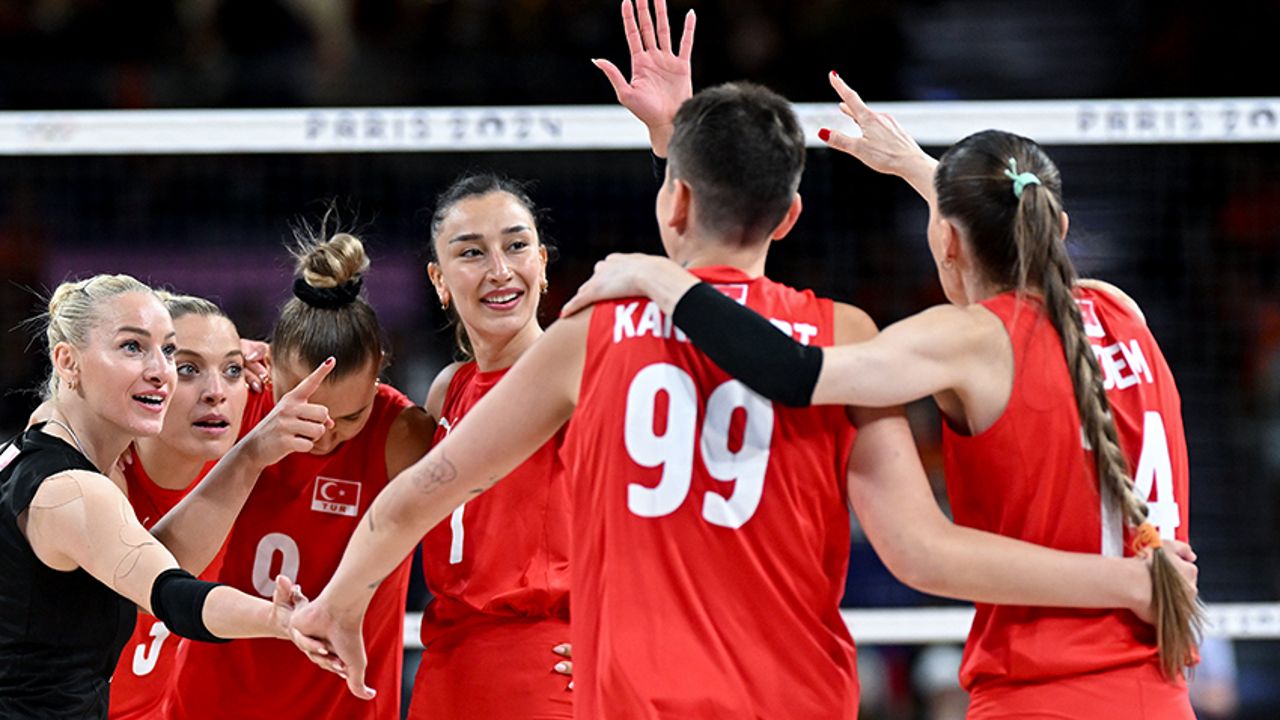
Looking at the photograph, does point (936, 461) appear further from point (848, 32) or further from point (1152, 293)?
point (848, 32)

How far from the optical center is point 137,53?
30.3ft

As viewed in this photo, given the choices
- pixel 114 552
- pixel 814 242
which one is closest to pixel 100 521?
pixel 114 552

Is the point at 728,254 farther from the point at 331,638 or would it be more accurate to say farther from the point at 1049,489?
the point at 331,638

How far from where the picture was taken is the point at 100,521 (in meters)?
3.45

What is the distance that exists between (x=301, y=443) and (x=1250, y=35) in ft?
23.5

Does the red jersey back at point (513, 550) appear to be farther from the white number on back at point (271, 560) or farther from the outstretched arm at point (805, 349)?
the outstretched arm at point (805, 349)

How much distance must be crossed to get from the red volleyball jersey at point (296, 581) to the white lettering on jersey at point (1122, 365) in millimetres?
2160

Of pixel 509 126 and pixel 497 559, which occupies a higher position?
pixel 509 126

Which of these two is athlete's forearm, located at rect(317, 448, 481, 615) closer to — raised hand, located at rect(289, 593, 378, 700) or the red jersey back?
raised hand, located at rect(289, 593, 378, 700)

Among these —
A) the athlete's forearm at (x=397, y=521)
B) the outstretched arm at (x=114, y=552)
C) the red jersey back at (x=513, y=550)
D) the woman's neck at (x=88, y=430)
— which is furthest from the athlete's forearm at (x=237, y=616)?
the red jersey back at (x=513, y=550)

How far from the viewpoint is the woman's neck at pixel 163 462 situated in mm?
4496

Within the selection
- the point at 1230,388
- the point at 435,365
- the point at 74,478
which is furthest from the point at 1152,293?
the point at 74,478

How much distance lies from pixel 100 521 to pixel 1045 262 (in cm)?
227

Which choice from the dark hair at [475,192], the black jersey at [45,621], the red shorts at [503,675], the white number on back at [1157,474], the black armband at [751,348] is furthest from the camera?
the dark hair at [475,192]
